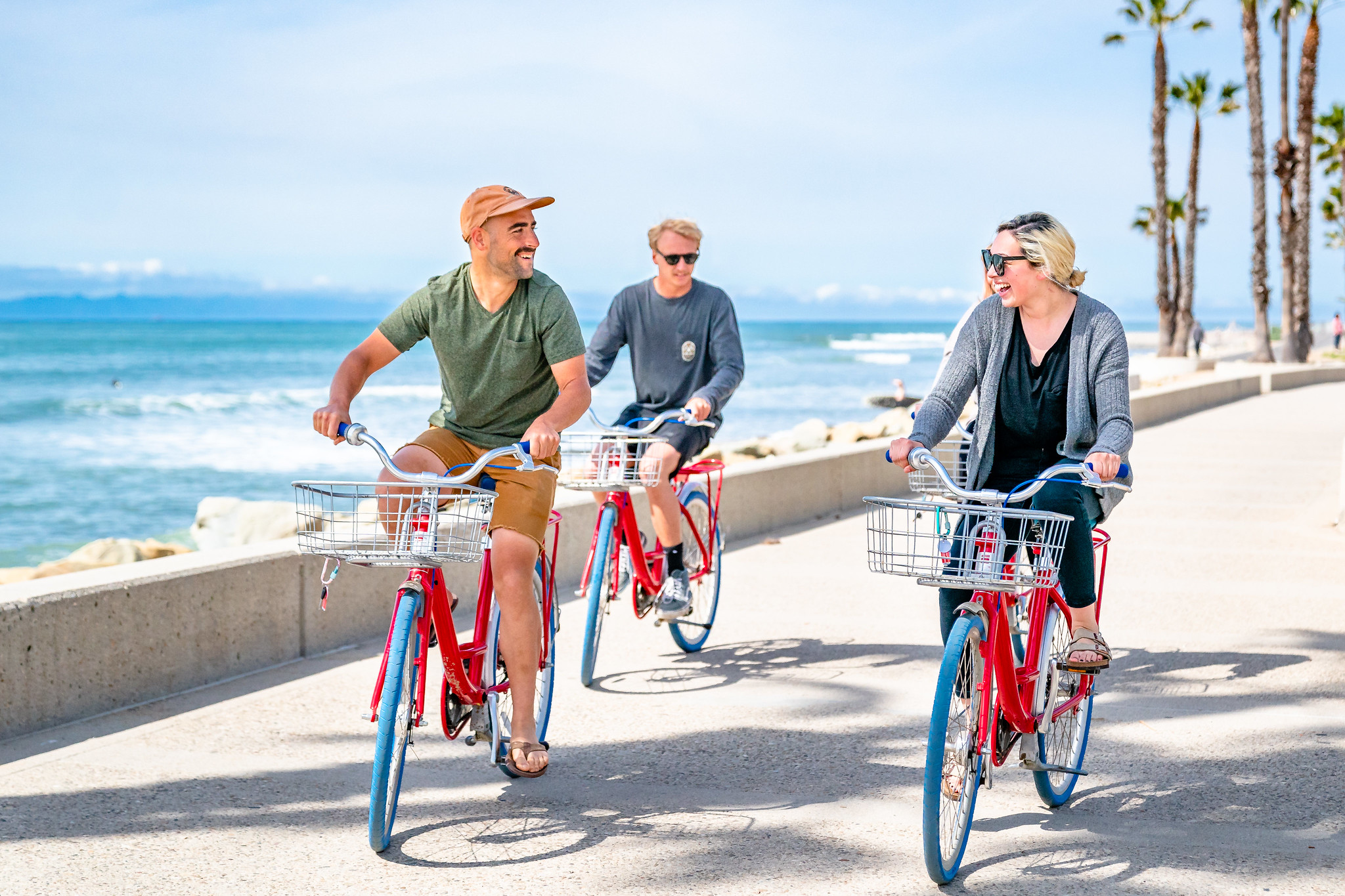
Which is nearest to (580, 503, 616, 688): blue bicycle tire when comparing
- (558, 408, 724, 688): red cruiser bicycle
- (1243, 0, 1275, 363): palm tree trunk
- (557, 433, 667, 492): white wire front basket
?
(558, 408, 724, 688): red cruiser bicycle

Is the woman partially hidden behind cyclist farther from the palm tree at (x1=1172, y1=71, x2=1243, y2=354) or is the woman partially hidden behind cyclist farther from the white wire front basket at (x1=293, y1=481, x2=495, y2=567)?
the palm tree at (x1=1172, y1=71, x2=1243, y2=354)

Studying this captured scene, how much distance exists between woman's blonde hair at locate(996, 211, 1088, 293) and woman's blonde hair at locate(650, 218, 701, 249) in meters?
2.46

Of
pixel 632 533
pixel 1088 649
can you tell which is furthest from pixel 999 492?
pixel 632 533

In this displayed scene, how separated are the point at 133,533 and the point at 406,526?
1915 centimetres

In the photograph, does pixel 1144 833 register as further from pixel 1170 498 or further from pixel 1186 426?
pixel 1186 426

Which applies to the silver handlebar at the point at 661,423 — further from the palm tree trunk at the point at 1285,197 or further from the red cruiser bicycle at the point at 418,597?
the palm tree trunk at the point at 1285,197

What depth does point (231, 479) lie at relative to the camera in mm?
27891

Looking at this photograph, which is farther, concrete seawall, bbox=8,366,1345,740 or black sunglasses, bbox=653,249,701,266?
black sunglasses, bbox=653,249,701,266

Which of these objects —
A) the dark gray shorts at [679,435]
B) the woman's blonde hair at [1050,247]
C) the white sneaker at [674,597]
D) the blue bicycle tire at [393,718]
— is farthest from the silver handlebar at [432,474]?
the white sneaker at [674,597]

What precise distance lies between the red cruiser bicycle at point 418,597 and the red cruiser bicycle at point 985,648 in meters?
1.15

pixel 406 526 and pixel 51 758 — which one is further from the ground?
pixel 406 526

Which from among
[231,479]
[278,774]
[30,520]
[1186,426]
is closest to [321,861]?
[278,774]

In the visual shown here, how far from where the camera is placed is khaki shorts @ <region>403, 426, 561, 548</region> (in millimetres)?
4328

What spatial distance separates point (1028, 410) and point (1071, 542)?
0.41 metres
